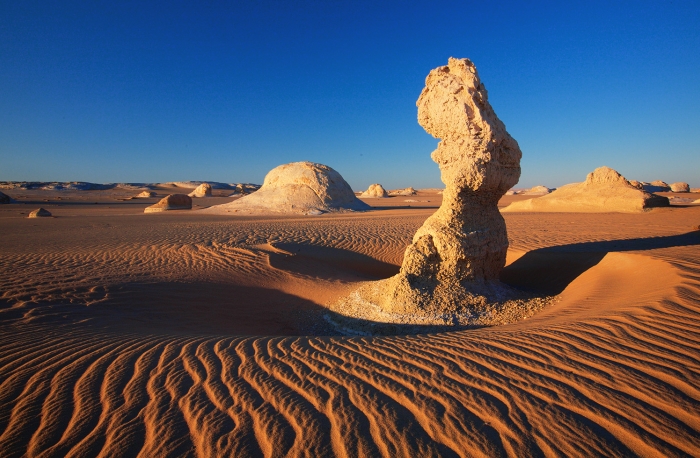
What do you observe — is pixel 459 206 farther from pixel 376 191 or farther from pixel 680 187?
pixel 680 187

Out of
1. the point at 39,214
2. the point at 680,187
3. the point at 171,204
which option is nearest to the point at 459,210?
the point at 39,214

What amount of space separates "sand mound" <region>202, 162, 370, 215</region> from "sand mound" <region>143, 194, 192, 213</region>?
398 cm

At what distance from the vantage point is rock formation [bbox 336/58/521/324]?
5066 millimetres

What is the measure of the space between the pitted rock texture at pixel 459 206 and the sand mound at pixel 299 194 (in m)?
12.9

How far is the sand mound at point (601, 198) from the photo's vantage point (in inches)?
563

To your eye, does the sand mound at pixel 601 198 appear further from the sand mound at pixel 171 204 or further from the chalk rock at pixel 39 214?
the chalk rock at pixel 39 214

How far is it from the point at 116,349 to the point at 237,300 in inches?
136

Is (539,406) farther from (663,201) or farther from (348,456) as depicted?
(663,201)

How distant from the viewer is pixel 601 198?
15156 mm

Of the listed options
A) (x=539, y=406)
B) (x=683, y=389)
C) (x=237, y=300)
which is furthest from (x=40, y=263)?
(x=683, y=389)

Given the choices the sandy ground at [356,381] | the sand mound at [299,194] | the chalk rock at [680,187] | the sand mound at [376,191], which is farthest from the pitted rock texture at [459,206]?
the chalk rock at [680,187]

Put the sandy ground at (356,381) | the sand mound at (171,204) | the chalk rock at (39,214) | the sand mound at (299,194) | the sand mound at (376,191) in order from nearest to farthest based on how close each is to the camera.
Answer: the sandy ground at (356,381) → the chalk rock at (39,214) → the sand mound at (299,194) → the sand mound at (171,204) → the sand mound at (376,191)

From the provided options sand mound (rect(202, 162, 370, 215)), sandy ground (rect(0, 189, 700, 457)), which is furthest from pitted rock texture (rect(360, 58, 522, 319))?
sand mound (rect(202, 162, 370, 215))

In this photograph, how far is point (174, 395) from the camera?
2307 mm
